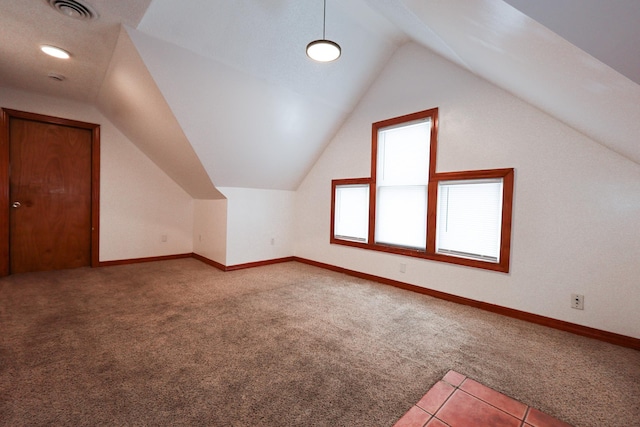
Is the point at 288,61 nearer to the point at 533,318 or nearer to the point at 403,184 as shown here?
the point at 403,184

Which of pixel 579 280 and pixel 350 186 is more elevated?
pixel 350 186

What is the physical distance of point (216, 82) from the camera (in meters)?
2.77

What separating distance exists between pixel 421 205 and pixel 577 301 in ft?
5.30

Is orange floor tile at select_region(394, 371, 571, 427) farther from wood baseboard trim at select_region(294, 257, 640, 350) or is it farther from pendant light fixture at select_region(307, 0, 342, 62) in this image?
pendant light fixture at select_region(307, 0, 342, 62)

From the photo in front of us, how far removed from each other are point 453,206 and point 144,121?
155 inches

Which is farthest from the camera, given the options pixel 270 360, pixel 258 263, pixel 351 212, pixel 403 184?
pixel 258 263

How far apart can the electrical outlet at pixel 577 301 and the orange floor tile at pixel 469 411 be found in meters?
1.40

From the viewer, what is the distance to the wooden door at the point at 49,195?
363cm

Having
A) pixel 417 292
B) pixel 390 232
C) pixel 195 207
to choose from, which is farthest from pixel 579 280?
pixel 195 207

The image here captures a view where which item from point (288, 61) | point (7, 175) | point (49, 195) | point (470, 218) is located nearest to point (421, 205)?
point (470, 218)

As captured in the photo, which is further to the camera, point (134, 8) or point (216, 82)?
point (216, 82)

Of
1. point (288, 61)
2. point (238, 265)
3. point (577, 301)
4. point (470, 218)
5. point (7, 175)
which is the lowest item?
point (238, 265)

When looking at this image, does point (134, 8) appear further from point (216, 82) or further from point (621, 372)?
point (621, 372)

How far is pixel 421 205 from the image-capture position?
3279 millimetres
